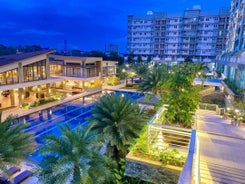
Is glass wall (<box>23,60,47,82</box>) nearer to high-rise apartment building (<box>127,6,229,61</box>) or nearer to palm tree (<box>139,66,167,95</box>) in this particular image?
palm tree (<box>139,66,167,95</box>)

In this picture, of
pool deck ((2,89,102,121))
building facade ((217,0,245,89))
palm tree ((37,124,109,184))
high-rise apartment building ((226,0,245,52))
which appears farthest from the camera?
high-rise apartment building ((226,0,245,52))

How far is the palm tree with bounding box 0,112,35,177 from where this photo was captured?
29.8ft

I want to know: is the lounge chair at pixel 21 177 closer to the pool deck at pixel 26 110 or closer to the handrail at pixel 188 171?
the handrail at pixel 188 171

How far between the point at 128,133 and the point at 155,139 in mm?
3283

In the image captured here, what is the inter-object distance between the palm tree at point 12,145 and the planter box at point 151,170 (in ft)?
17.8

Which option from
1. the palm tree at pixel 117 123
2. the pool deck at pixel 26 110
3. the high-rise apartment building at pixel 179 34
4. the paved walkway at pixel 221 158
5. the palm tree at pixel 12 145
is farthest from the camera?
the high-rise apartment building at pixel 179 34

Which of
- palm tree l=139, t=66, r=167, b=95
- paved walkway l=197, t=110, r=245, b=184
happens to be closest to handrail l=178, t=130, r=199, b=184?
paved walkway l=197, t=110, r=245, b=184

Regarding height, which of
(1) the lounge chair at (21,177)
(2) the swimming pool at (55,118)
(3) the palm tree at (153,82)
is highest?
(3) the palm tree at (153,82)

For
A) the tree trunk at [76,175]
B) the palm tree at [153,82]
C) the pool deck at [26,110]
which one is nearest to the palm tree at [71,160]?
the tree trunk at [76,175]

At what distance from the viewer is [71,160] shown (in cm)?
743

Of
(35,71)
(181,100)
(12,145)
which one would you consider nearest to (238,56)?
(181,100)

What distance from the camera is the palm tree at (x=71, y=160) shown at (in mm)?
7340

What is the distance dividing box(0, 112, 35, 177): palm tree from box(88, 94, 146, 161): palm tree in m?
3.74

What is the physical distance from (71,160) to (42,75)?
2396 centimetres
